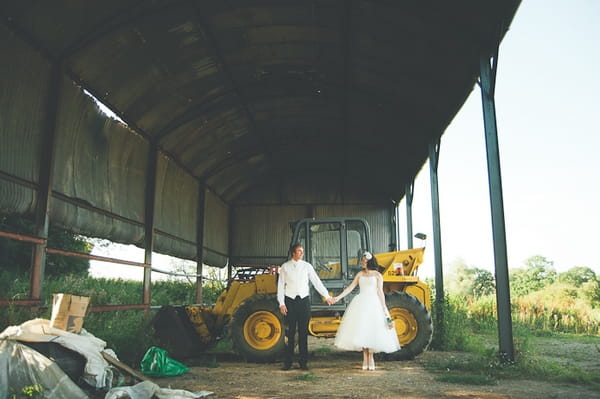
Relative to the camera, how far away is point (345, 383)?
631 cm

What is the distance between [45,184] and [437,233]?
730 centimetres

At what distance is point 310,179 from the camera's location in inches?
726

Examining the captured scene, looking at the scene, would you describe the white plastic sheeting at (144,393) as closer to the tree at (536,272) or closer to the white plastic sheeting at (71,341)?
the white plastic sheeting at (71,341)

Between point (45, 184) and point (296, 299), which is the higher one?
point (45, 184)

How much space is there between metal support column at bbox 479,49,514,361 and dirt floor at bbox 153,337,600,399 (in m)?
→ 0.97

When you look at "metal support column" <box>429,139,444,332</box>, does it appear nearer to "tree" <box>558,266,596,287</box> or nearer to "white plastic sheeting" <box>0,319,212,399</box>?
"white plastic sheeting" <box>0,319,212,399</box>

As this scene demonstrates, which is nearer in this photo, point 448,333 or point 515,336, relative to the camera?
point 515,336

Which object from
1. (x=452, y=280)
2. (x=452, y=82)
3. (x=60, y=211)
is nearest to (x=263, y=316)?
(x=60, y=211)

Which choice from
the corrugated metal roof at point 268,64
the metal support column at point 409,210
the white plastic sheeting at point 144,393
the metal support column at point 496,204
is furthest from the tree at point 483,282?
the white plastic sheeting at point 144,393

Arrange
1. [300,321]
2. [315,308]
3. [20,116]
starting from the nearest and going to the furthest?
[20,116], [300,321], [315,308]

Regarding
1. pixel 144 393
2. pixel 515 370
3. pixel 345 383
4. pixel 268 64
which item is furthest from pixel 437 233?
pixel 144 393

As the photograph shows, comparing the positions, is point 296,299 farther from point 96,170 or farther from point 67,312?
point 96,170

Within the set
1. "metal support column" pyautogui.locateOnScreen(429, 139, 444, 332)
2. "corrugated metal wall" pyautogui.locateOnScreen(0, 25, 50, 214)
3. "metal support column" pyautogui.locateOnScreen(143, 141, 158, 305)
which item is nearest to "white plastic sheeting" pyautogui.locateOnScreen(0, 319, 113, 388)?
"corrugated metal wall" pyautogui.locateOnScreen(0, 25, 50, 214)

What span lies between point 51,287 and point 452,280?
86.6 metres
